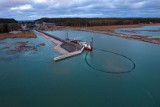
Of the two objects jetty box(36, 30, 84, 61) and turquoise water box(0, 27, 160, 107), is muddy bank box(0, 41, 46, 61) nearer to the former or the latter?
turquoise water box(0, 27, 160, 107)

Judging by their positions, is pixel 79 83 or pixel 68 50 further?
pixel 68 50

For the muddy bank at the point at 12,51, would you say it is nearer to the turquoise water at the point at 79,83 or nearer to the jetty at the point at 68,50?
the turquoise water at the point at 79,83

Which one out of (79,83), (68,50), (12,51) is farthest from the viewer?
(12,51)

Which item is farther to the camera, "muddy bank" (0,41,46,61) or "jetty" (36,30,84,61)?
"muddy bank" (0,41,46,61)

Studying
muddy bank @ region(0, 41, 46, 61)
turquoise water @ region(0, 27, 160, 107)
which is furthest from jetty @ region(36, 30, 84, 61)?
muddy bank @ region(0, 41, 46, 61)

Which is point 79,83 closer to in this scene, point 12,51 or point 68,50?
point 68,50

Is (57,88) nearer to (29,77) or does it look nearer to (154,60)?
(29,77)

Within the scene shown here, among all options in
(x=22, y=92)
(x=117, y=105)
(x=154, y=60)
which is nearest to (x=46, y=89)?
(x=22, y=92)

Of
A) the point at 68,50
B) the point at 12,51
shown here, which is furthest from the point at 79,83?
the point at 12,51
